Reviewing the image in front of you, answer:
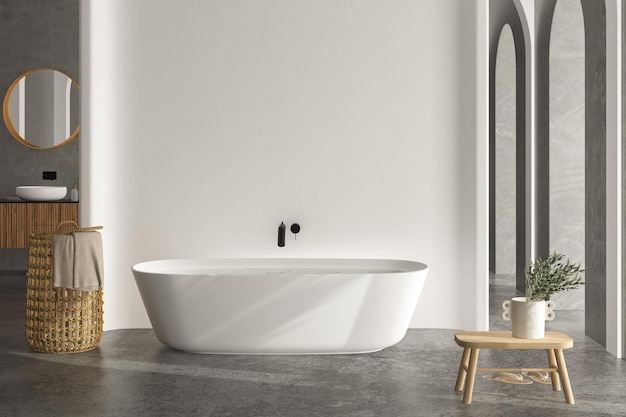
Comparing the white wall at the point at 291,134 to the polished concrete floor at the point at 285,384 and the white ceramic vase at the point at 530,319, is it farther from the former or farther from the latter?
the white ceramic vase at the point at 530,319

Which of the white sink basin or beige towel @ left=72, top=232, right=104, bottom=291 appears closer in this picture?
beige towel @ left=72, top=232, right=104, bottom=291

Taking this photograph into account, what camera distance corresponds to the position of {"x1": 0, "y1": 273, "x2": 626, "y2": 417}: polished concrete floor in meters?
3.32

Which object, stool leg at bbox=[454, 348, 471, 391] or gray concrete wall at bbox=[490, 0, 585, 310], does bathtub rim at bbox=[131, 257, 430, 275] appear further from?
gray concrete wall at bbox=[490, 0, 585, 310]

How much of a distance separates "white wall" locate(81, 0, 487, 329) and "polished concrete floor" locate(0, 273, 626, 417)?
81 cm

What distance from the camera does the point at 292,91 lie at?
17.2 ft

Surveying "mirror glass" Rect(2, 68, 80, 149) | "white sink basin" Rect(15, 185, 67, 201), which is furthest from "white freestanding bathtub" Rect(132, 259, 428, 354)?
"mirror glass" Rect(2, 68, 80, 149)

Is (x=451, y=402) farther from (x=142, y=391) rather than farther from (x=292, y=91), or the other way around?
(x=292, y=91)

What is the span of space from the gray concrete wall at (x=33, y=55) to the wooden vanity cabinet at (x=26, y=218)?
86 cm

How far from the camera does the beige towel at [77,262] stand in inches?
172

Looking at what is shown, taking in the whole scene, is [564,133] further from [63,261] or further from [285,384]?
[63,261]

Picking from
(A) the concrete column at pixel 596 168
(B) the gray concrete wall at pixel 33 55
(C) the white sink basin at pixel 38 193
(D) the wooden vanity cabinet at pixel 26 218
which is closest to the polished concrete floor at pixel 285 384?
(A) the concrete column at pixel 596 168

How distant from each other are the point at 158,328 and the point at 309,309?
0.95m

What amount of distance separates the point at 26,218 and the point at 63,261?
3412 millimetres

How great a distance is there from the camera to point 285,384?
12.3ft
